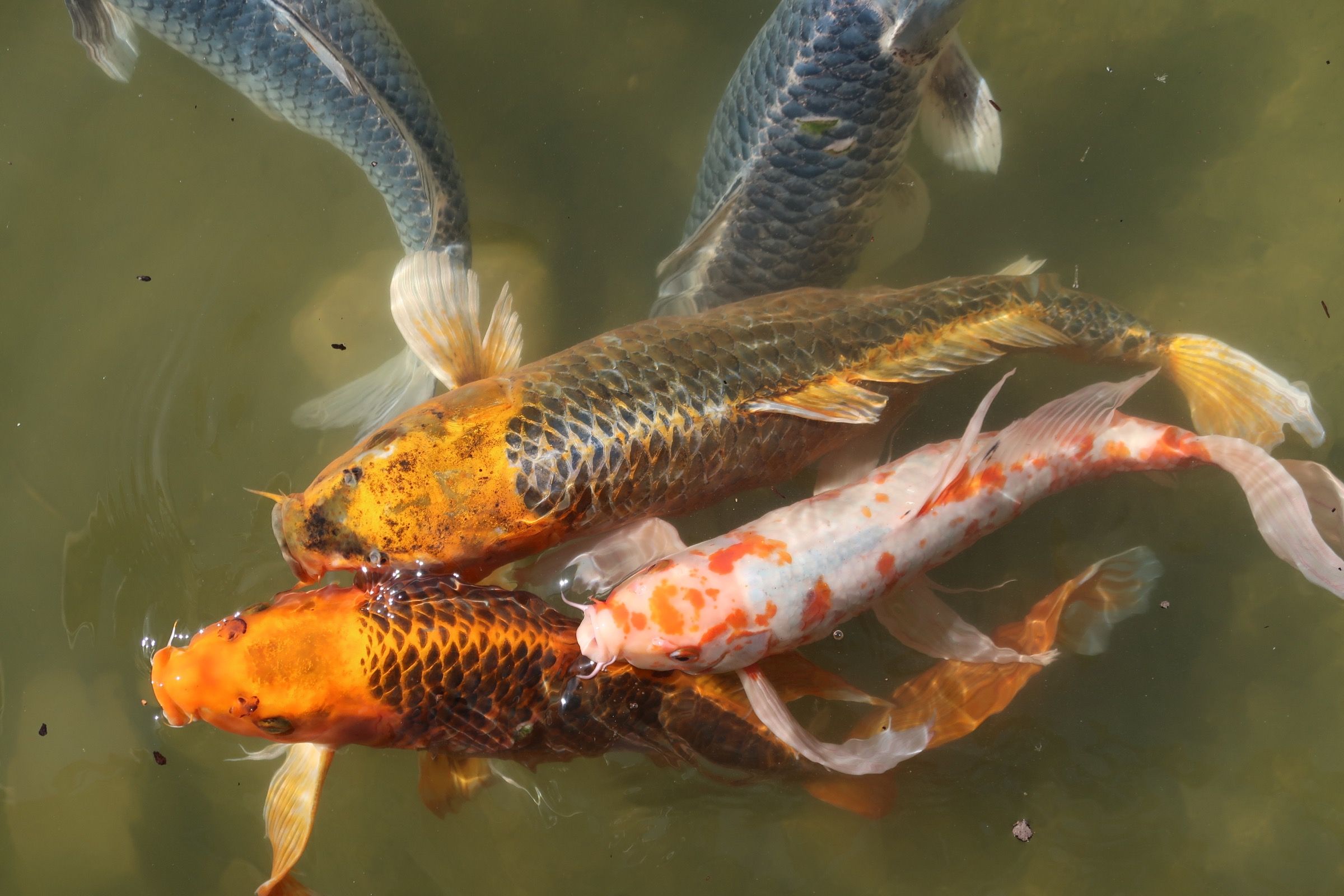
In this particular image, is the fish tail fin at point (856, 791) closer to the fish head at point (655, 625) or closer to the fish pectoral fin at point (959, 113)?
the fish head at point (655, 625)

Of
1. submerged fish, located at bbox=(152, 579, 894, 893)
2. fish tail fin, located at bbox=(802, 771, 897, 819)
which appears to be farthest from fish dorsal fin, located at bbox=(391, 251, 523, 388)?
fish tail fin, located at bbox=(802, 771, 897, 819)

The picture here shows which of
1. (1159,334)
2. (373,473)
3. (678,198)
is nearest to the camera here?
(373,473)

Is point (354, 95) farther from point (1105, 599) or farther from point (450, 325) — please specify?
point (1105, 599)

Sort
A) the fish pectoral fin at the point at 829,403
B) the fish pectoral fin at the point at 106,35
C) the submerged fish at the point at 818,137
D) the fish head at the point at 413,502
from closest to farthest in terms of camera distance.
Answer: the fish head at the point at 413,502 < the fish pectoral fin at the point at 829,403 < the submerged fish at the point at 818,137 < the fish pectoral fin at the point at 106,35

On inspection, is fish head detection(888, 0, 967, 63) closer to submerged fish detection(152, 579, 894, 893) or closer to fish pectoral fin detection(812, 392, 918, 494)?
fish pectoral fin detection(812, 392, 918, 494)

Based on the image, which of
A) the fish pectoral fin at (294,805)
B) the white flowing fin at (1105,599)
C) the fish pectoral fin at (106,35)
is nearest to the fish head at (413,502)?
the fish pectoral fin at (294,805)

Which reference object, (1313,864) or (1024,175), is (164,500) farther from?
(1313,864)

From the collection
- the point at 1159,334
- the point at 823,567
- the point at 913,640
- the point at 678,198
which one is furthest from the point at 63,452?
the point at 1159,334
